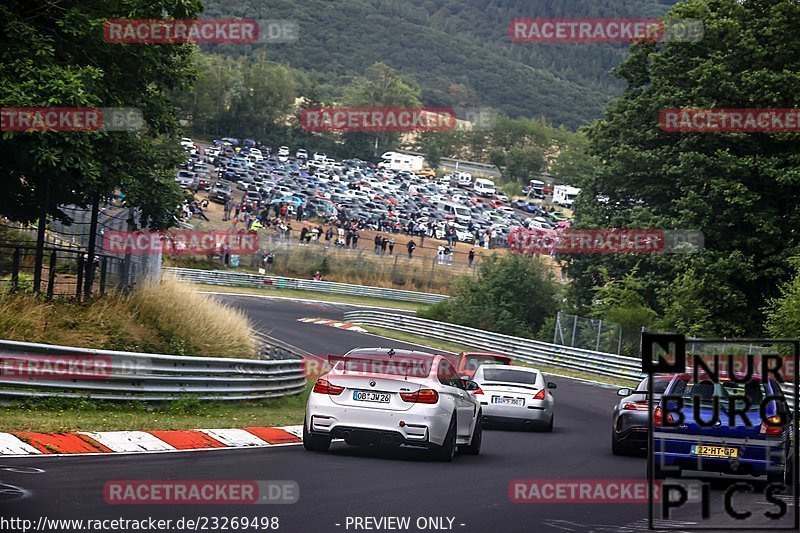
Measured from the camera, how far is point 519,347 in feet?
150

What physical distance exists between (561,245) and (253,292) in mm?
21555

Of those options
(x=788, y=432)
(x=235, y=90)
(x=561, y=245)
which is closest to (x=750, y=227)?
(x=561, y=245)

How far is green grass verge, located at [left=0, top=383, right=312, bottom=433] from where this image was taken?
15273 millimetres

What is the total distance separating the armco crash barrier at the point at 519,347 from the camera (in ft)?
131

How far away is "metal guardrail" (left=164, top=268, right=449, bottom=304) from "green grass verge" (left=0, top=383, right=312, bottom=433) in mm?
43196

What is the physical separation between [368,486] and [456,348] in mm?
37229

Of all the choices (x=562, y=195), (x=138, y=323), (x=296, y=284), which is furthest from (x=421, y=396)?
(x=562, y=195)

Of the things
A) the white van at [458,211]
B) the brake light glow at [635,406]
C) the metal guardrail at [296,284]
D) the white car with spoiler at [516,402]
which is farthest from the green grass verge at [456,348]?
the white van at [458,211]

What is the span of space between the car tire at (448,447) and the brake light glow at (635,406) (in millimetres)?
3399

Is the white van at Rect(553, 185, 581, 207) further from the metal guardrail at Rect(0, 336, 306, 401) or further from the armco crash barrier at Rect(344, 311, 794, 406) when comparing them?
the metal guardrail at Rect(0, 336, 306, 401)

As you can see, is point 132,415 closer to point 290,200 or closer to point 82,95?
point 82,95

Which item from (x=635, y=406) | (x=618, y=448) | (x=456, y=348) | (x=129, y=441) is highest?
(x=635, y=406)

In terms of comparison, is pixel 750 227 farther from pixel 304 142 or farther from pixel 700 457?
pixel 304 142

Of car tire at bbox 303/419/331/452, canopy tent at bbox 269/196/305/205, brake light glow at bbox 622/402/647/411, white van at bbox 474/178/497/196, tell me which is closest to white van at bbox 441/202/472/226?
canopy tent at bbox 269/196/305/205
